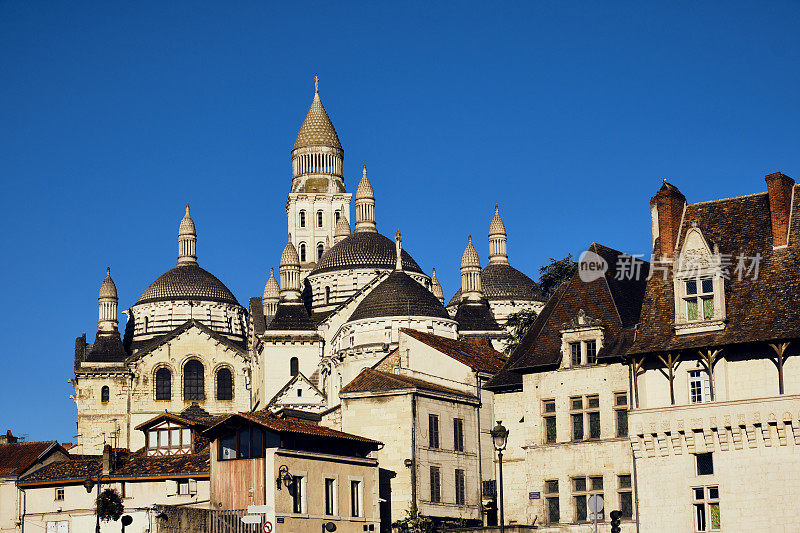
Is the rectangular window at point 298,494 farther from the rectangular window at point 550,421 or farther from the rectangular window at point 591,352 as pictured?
the rectangular window at point 591,352

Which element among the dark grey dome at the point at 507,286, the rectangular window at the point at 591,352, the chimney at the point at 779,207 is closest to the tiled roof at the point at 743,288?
the chimney at the point at 779,207

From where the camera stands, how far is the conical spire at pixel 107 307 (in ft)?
406

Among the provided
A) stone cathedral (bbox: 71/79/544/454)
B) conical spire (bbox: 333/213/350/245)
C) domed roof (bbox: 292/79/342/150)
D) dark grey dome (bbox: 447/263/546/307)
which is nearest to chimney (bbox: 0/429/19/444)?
stone cathedral (bbox: 71/79/544/454)

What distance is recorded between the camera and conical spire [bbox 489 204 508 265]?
126m

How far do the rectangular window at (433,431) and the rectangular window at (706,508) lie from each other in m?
16.7

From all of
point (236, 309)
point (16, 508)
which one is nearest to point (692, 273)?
point (16, 508)

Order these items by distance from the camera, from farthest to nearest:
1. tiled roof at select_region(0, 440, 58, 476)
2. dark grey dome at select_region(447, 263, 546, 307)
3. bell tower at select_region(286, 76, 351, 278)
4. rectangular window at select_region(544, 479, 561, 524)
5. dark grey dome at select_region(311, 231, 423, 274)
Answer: bell tower at select_region(286, 76, 351, 278) → dark grey dome at select_region(447, 263, 546, 307) → dark grey dome at select_region(311, 231, 423, 274) → tiled roof at select_region(0, 440, 58, 476) → rectangular window at select_region(544, 479, 561, 524)

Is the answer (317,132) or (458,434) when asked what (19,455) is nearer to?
(458,434)

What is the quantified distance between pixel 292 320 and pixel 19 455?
4486 centimetres

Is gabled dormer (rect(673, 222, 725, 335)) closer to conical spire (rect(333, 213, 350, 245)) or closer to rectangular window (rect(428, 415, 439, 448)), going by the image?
rectangular window (rect(428, 415, 439, 448))

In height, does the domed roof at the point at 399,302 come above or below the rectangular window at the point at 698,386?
above

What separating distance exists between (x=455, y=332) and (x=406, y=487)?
124 feet

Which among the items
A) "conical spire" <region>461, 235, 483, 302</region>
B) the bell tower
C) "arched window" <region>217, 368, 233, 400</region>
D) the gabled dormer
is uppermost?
the bell tower

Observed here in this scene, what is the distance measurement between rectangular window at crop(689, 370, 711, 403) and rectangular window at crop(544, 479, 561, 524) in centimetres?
693
